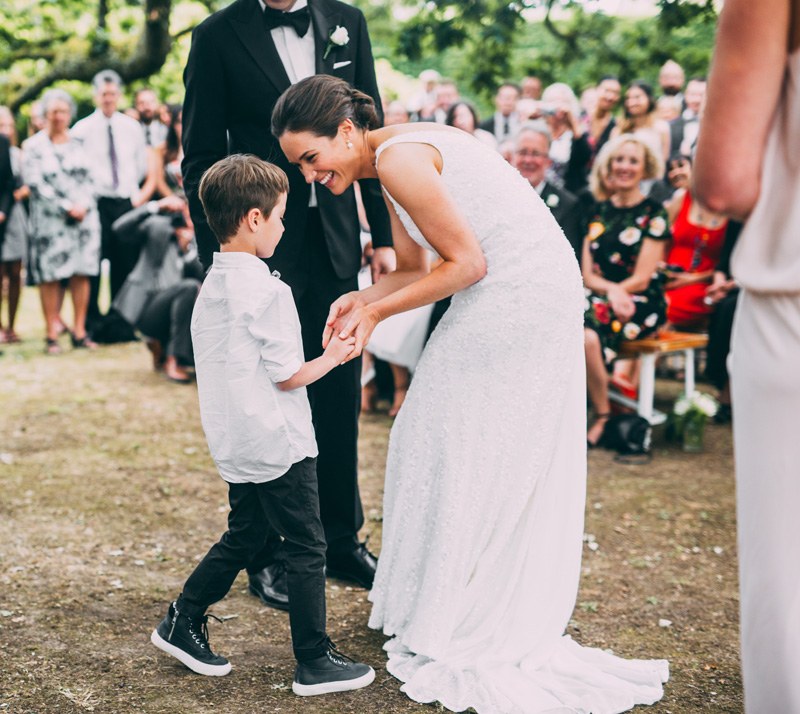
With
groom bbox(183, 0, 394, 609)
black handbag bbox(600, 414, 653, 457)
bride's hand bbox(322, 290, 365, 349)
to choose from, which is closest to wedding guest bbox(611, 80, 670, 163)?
black handbag bbox(600, 414, 653, 457)

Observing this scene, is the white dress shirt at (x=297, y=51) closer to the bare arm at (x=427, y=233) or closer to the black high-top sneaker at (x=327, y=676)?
the bare arm at (x=427, y=233)

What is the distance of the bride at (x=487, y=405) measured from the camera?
3.30 meters

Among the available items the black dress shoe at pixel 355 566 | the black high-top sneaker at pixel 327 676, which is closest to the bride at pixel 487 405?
the black high-top sneaker at pixel 327 676

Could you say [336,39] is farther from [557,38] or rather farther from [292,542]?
[557,38]

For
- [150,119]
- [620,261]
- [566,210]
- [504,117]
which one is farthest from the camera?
[150,119]

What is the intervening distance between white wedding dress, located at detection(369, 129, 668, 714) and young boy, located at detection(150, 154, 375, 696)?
38 cm

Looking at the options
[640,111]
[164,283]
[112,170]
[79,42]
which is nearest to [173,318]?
[164,283]

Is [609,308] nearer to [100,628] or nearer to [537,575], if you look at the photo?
[537,575]

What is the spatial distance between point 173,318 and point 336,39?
5050mm

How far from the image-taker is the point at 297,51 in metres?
3.94

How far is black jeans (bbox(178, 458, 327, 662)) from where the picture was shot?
320 cm

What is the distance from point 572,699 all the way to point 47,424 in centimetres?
489

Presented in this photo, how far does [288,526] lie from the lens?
3.22 m

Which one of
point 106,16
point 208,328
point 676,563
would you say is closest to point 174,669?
point 208,328
